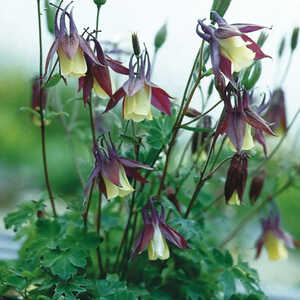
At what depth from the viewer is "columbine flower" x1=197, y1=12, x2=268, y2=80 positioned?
63 centimetres

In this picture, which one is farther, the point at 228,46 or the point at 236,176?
the point at 236,176

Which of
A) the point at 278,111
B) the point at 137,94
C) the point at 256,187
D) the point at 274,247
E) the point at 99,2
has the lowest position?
the point at 274,247

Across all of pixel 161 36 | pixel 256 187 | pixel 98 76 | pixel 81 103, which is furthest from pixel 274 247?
pixel 81 103

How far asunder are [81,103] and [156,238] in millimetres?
1034

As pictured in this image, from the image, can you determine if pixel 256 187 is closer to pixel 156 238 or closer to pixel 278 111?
pixel 278 111

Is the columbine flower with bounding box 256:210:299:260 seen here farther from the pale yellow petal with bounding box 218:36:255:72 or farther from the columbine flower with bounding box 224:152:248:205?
the pale yellow petal with bounding box 218:36:255:72

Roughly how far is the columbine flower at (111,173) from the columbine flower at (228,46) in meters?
0.17

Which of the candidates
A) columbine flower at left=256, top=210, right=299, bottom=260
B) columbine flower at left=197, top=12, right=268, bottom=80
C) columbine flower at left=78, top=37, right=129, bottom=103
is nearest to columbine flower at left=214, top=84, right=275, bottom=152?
columbine flower at left=197, top=12, right=268, bottom=80

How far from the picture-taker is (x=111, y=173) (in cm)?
71

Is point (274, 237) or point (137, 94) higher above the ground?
point (137, 94)

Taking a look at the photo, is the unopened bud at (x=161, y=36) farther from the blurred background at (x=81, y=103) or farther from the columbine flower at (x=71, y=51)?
the columbine flower at (x=71, y=51)

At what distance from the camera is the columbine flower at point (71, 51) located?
65 centimetres

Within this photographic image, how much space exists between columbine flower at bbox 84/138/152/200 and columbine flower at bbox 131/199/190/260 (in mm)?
69

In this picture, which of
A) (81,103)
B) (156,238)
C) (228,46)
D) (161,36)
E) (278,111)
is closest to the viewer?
(228,46)
